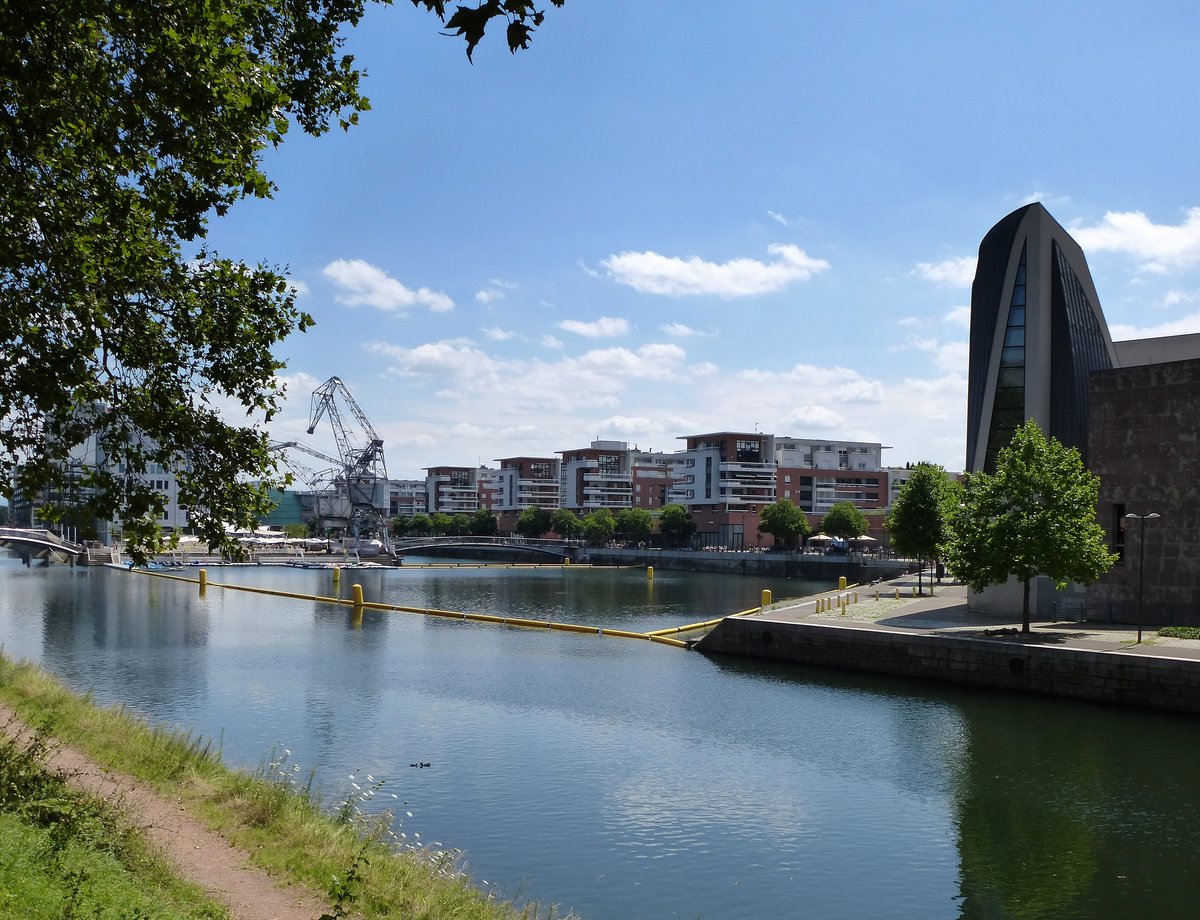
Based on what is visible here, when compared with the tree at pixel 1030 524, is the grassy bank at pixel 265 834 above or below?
below

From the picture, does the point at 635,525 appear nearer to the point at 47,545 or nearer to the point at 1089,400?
the point at 47,545

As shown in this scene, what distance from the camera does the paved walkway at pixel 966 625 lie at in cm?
3120

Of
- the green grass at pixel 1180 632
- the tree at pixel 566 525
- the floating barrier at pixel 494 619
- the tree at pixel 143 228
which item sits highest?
the tree at pixel 143 228

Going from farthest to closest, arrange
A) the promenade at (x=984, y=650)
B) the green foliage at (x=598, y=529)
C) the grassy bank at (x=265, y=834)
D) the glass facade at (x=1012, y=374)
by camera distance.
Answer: the green foliage at (x=598, y=529)
the glass facade at (x=1012, y=374)
the promenade at (x=984, y=650)
the grassy bank at (x=265, y=834)

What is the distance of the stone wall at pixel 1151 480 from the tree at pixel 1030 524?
2.46 meters

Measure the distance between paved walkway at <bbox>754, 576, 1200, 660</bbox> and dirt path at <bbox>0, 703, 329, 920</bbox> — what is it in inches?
1028

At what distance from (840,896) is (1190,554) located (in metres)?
26.9

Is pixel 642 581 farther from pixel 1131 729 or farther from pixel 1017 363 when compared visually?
pixel 1131 729

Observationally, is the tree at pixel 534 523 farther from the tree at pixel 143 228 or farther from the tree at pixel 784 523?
the tree at pixel 143 228

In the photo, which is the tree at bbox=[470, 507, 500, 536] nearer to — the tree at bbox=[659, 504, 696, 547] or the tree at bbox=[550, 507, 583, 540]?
the tree at bbox=[550, 507, 583, 540]

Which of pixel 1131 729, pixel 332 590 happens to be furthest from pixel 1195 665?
pixel 332 590

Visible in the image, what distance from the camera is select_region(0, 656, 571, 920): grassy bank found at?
10.3 m

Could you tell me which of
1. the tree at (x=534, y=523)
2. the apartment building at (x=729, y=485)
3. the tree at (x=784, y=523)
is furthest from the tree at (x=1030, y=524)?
the tree at (x=534, y=523)

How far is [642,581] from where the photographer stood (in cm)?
9819
